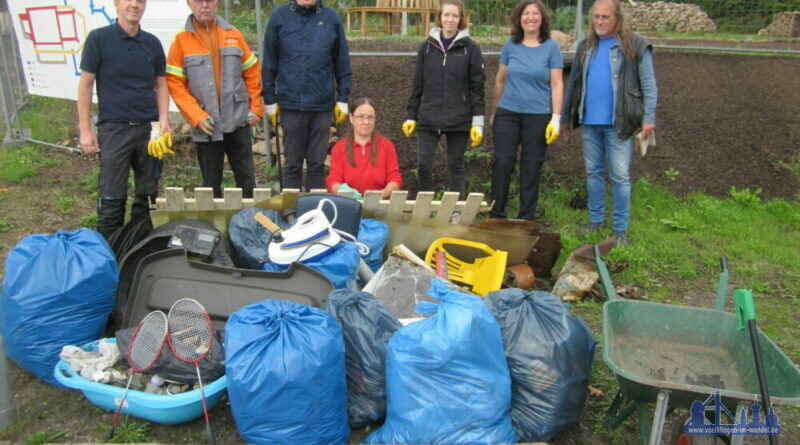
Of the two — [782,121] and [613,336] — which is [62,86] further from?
[782,121]

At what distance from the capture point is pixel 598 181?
500cm

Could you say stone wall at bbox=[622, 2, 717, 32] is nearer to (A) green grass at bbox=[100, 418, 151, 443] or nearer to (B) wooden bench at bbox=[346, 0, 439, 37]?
(B) wooden bench at bbox=[346, 0, 439, 37]

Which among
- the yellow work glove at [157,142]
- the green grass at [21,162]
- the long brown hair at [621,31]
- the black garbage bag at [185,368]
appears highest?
the long brown hair at [621,31]

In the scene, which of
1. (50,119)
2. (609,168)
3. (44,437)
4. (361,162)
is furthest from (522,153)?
(50,119)

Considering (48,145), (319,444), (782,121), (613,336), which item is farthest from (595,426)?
(48,145)

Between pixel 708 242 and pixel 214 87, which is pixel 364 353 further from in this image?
pixel 708 242

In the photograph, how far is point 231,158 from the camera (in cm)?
487

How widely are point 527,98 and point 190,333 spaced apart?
318 centimetres

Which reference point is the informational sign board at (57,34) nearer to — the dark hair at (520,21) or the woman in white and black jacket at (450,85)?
the woman in white and black jacket at (450,85)

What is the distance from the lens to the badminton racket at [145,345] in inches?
105

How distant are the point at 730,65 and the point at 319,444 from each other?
25.0 ft

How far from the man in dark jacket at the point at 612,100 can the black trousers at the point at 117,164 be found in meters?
3.25

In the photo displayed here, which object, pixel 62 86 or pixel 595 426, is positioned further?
Answer: pixel 62 86

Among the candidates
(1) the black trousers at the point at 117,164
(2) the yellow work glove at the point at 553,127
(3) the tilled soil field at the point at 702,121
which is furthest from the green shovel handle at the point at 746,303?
(3) the tilled soil field at the point at 702,121
